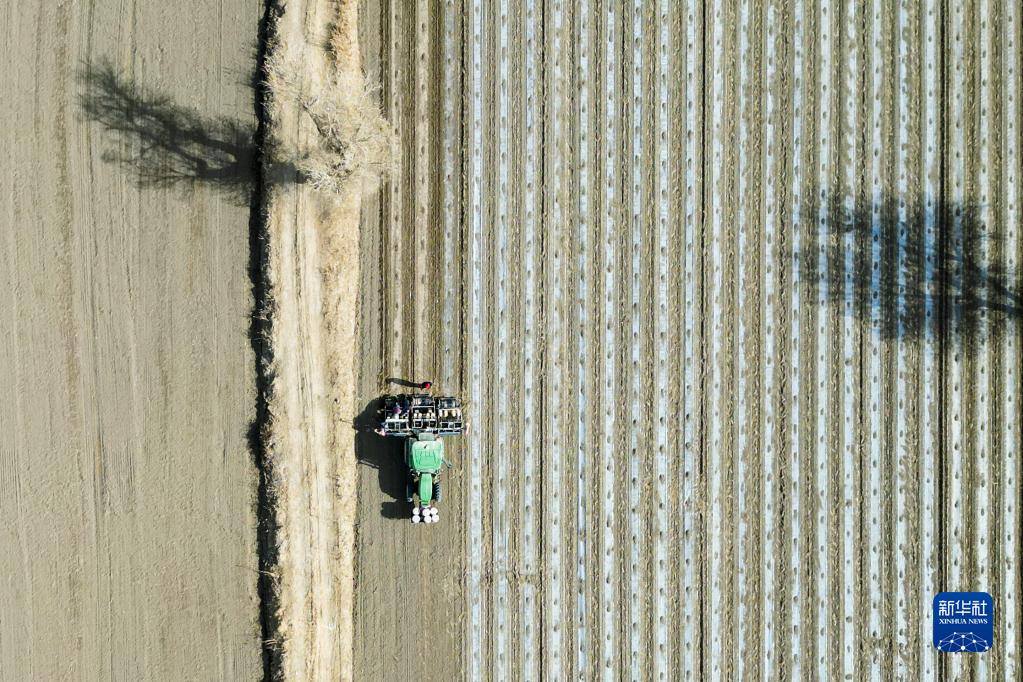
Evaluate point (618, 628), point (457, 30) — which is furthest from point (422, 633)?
point (457, 30)

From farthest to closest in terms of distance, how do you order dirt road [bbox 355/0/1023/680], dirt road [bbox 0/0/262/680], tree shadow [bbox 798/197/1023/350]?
1. tree shadow [bbox 798/197/1023/350]
2. dirt road [bbox 355/0/1023/680]
3. dirt road [bbox 0/0/262/680]

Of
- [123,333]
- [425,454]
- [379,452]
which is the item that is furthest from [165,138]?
[425,454]

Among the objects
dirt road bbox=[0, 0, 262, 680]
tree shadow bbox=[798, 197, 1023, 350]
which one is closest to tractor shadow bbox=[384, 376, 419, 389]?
dirt road bbox=[0, 0, 262, 680]

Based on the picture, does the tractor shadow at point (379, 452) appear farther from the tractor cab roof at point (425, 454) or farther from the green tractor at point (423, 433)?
the tractor cab roof at point (425, 454)

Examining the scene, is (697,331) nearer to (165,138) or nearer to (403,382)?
(403,382)

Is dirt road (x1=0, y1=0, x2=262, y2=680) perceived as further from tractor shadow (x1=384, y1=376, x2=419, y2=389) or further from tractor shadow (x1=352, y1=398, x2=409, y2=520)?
tractor shadow (x1=384, y1=376, x2=419, y2=389)

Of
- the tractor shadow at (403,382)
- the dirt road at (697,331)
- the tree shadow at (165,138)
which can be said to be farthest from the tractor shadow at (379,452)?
the tree shadow at (165,138)
